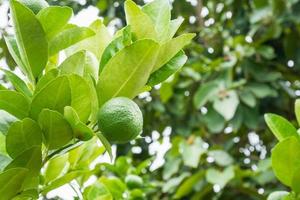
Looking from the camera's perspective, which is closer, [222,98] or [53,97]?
[53,97]

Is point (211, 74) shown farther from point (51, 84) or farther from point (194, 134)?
point (51, 84)

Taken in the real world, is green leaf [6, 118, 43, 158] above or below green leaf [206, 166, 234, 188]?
above

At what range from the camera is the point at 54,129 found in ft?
1.68

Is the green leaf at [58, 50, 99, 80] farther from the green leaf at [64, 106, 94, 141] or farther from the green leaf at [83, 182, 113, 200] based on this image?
the green leaf at [83, 182, 113, 200]

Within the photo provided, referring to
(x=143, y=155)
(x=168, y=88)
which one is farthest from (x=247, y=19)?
(x=143, y=155)

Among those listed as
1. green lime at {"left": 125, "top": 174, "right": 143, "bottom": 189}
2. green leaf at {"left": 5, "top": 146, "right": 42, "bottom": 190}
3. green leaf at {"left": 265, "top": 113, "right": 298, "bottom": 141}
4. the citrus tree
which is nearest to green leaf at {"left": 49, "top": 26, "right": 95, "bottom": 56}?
the citrus tree

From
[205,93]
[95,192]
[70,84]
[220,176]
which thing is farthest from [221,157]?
[70,84]

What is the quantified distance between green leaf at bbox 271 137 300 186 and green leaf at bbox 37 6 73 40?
0.84ft

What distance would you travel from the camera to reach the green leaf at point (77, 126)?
0.51m

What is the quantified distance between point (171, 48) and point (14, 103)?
150 millimetres

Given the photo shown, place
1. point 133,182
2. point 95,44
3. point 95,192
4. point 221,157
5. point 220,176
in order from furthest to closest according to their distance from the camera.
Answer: point 221,157 < point 220,176 < point 133,182 < point 95,192 < point 95,44

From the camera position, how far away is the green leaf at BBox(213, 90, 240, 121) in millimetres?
2074

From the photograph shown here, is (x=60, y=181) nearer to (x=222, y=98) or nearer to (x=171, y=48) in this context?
(x=171, y=48)

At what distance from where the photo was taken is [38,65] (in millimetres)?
547
